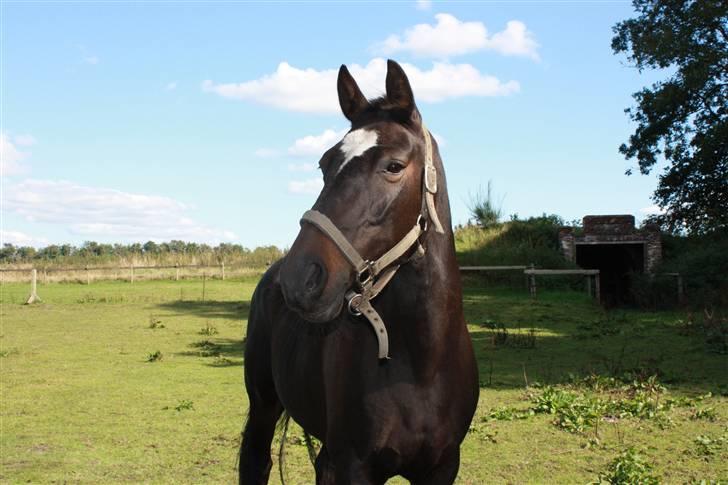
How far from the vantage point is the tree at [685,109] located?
22406mm

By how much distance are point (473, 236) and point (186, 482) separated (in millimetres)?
25341

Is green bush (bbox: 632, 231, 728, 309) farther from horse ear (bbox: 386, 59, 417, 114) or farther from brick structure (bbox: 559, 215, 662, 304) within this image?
horse ear (bbox: 386, 59, 417, 114)

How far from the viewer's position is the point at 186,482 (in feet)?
18.2

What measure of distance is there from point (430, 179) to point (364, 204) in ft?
1.18

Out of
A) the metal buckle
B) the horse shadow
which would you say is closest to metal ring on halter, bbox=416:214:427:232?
the metal buckle

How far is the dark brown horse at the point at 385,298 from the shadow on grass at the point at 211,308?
16059 mm

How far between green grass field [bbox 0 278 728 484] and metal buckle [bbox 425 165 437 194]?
3435 millimetres

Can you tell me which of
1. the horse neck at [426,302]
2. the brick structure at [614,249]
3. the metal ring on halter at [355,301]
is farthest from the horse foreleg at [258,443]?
the brick structure at [614,249]

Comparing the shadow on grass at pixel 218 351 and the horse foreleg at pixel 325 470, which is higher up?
the horse foreleg at pixel 325 470

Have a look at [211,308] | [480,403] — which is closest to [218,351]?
[480,403]

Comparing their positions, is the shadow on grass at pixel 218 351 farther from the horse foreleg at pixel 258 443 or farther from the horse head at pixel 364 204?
the horse head at pixel 364 204

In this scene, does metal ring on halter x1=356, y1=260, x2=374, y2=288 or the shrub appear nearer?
metal ring on halter x1=356, y1=260, x2=374, y2=288

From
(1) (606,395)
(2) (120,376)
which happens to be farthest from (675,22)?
(2) (120,376)

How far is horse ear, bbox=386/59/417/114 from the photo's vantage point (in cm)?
267
